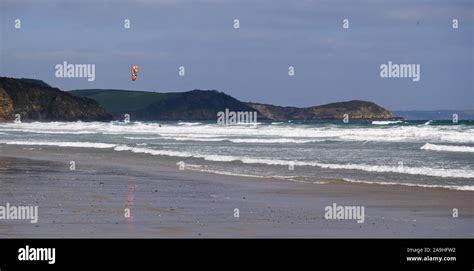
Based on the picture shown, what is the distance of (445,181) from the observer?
58.2 feet

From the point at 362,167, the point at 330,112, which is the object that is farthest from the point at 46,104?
the point at 362,167

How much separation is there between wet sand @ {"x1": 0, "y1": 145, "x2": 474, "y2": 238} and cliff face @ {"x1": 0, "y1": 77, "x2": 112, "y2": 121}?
119632mm

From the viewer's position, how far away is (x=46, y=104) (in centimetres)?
14225

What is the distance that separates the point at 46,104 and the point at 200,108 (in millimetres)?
37955

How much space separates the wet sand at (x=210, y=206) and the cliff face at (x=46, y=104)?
392 feet

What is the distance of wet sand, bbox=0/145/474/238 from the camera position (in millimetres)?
10484

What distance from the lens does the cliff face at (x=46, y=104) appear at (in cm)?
13800

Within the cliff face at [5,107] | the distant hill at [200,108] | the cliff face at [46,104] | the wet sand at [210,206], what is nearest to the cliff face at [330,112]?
the distant hill at [200,108]
